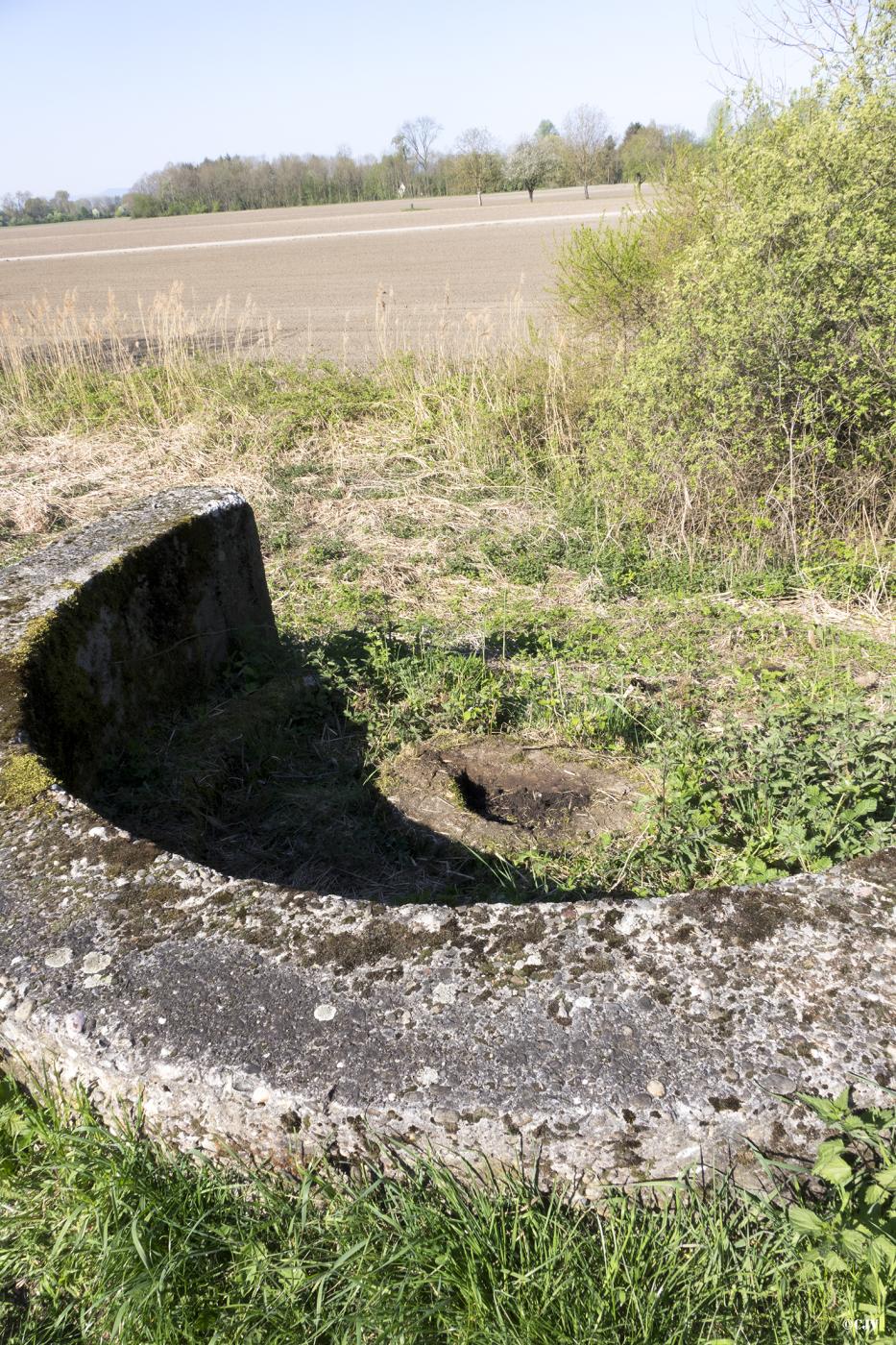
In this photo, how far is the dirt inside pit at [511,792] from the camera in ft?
10.4

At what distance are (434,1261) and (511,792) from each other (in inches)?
81.9

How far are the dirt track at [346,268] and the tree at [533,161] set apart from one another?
5.13 feet

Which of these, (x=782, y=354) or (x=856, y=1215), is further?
(x=782, y=354)

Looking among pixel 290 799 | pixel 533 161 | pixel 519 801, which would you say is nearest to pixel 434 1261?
pixel 519 801

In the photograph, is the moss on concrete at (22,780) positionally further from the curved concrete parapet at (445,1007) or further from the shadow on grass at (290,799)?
the shadow on grass at (290,799)

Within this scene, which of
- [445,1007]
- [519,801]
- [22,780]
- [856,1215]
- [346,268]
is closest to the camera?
[856,1215]

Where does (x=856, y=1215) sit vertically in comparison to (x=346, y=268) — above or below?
below

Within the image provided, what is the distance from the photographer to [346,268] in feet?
94.2

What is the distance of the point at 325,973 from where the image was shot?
169 cm

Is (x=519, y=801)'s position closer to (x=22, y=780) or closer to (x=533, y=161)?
(x=22, y=780)

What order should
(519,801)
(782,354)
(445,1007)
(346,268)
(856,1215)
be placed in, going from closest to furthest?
(856,1215) → (445,1007) → (519,801) → (782,354) → (346,268)

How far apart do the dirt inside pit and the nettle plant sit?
5.60 ft

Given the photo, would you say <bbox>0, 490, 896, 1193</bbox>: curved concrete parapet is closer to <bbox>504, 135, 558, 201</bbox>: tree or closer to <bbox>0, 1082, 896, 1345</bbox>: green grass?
<bbox>0, 1082, 896, 1345</bbox>: green grass

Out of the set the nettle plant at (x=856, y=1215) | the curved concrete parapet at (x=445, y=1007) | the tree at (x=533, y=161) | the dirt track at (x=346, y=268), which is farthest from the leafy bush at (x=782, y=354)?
the tree at (x=533, y=161)
